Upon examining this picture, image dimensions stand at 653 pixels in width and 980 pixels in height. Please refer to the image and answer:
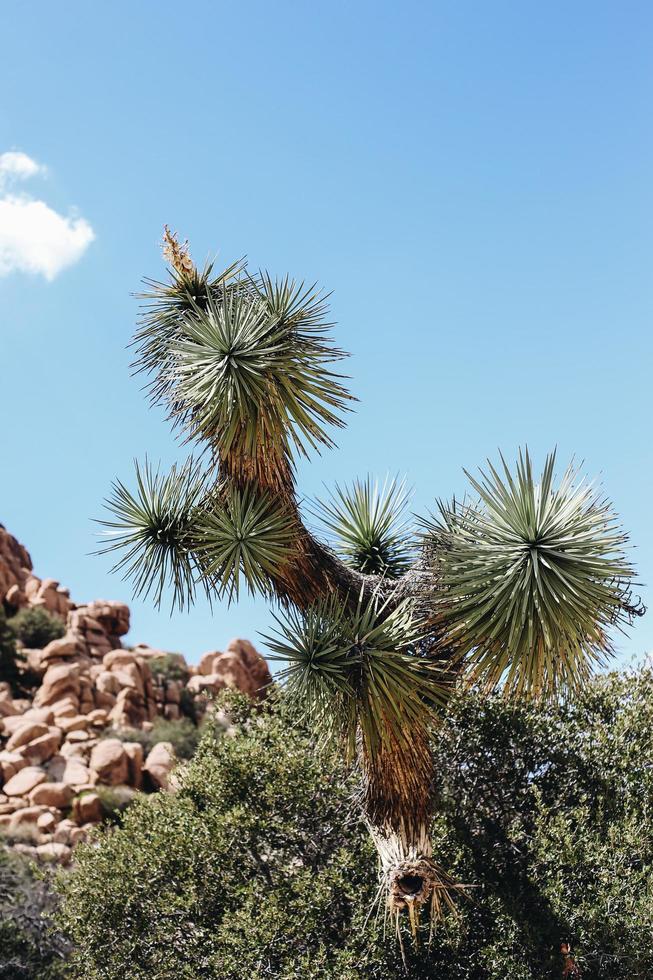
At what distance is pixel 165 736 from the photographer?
31094mm

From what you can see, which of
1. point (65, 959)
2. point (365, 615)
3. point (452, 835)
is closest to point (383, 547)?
point (365, 615)

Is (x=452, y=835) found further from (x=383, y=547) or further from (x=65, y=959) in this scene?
(x=65, y=959)

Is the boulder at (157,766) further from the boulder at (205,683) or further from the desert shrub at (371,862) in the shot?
the desert shrub at (371,862)

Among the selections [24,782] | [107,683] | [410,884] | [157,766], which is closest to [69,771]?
[24,782]

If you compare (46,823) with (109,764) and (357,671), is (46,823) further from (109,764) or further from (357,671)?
(357,671)

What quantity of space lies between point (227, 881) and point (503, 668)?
5246mm

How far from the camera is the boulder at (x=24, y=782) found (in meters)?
25.5

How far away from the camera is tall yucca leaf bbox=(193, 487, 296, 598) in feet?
23.4

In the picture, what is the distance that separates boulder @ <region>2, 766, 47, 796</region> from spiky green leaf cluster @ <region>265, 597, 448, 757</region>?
2118cm

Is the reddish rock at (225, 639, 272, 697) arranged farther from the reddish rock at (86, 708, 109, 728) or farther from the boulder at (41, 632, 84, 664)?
the reddish rock at (86, 708, 109, 728)

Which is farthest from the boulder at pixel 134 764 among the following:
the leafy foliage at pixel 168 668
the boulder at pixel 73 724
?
the leafy foliage at pixel 168 668

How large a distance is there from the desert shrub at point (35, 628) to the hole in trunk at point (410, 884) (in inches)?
1309

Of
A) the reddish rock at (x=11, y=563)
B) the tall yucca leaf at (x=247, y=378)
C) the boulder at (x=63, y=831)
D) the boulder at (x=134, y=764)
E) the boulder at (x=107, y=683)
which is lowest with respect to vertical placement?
the tall yucca leaf at (x=247, y=378)

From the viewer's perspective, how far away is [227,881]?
33.3 ft
